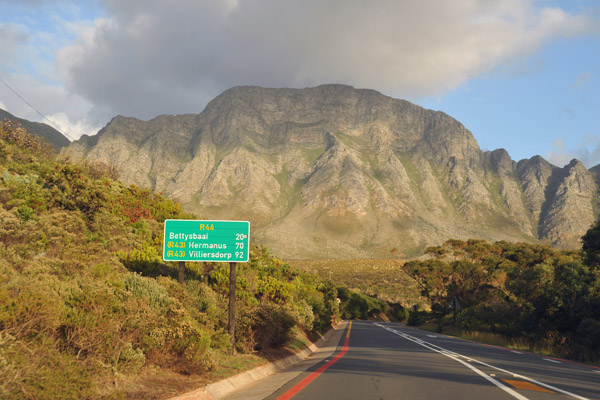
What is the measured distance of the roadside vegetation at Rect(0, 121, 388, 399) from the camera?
19.0ft

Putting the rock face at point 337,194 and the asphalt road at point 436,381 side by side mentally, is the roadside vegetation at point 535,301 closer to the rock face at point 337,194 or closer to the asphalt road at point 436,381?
the asphalt road at point 436,381

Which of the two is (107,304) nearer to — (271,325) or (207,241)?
(207,241)

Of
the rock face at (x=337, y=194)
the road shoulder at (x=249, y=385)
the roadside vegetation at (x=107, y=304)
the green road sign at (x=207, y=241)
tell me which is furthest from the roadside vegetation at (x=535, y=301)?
the rock face at (x=337, y=194)

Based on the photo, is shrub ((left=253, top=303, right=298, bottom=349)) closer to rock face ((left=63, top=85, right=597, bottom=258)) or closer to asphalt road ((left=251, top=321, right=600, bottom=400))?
asphalt road ((left=251, top=321, right=600, bottom=400))

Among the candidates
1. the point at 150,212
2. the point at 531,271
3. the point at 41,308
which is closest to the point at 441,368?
the point at 41,308

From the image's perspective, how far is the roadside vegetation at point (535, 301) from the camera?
20438 mm

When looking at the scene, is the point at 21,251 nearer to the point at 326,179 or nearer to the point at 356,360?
the point at 356,360

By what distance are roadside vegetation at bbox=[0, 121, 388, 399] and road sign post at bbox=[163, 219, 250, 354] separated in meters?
1.16

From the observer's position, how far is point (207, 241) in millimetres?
14109

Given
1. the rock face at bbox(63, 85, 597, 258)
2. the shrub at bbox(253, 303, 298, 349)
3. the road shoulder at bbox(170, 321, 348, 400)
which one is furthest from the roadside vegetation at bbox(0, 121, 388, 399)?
the rock face at bbox(63, 85, 597, 258)

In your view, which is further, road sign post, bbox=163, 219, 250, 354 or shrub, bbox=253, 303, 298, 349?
shrub, bbox=253, 303, 298, 349

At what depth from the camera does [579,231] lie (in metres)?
169

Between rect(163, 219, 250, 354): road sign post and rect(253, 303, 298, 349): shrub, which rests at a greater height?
rect(163, 219, 250, 354): road sign post

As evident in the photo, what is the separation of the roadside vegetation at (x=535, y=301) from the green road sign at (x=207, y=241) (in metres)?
14.8
